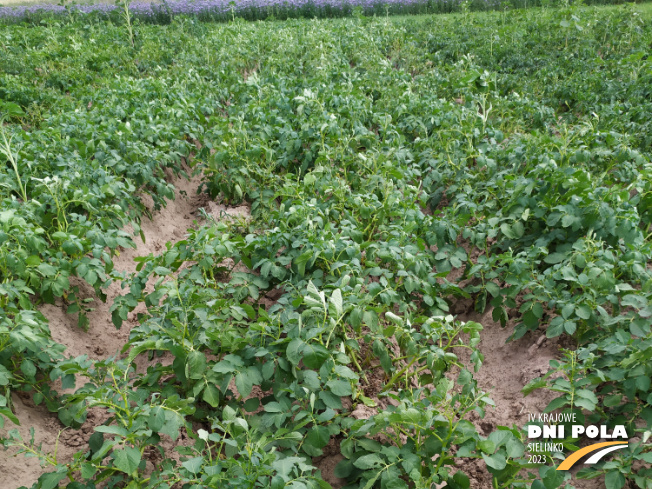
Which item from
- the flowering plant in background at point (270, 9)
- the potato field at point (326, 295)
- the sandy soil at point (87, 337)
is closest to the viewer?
the potato field at point (326, 295)

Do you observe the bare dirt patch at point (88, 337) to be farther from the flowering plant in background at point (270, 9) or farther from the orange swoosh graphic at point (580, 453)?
the flowering plant in background at point (270, 9)

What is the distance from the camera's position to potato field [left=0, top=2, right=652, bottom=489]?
93.7 inches

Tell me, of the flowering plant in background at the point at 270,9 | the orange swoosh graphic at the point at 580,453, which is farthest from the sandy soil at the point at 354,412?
the flowering plant in background at the point at 270,9

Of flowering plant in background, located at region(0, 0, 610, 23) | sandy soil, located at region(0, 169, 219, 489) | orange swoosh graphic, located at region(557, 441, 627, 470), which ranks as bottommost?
orange swoosh graphic, located at region(557, 441, 627, 470)

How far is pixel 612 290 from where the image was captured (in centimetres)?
294

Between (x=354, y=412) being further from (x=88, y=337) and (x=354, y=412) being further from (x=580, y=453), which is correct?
(x=88, y=337)

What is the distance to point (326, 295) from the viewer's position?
299 centimetres

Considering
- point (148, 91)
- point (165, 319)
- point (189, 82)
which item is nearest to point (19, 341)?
point (165, 319)

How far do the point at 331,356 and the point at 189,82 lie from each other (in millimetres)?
5817

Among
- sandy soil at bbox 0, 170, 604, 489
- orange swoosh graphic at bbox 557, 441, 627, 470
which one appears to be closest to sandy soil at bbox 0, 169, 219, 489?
sandy soil at bbox 0, 170, 604, 489

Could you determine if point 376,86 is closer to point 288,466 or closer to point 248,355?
point 248,355

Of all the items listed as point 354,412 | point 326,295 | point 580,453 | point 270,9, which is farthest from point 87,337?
point 270,9

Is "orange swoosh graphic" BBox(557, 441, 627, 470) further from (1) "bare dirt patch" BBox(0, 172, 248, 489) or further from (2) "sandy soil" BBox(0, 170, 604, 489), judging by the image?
(1) "bare dirt patch" BBox(0, 172, 248, 489)

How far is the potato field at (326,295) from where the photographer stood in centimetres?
238
